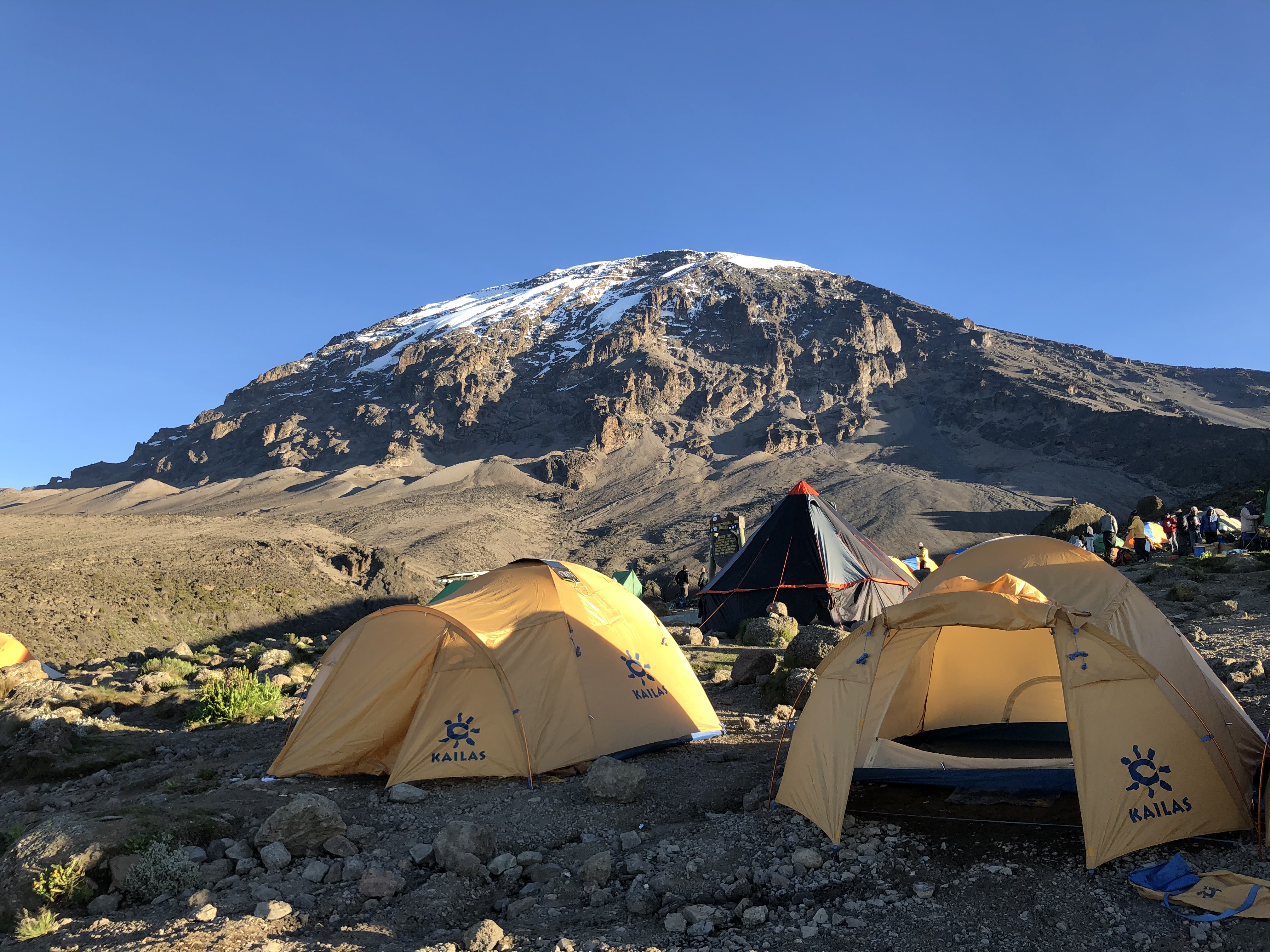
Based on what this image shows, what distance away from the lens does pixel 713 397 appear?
105 meters

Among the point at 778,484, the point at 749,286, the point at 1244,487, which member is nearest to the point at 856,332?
the point at 749,286

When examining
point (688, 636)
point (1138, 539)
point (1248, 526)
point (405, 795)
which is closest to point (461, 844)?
point (405, 795)

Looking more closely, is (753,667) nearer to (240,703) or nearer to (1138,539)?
(240,703)

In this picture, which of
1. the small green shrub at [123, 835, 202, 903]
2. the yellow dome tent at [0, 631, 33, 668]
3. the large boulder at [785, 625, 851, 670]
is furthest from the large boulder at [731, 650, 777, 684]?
the yellow dome tent at [0, 631, 33, 668]

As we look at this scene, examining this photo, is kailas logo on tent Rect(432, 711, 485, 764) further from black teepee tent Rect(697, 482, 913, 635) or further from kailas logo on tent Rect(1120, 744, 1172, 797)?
black teepee tent Rect(697, 482, 913, 635)

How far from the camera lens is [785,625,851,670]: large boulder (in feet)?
33.2

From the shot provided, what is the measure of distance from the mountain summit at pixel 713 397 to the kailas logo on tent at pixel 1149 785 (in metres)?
74.8

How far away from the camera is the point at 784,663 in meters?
10.6

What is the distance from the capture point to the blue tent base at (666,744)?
7.63 meters

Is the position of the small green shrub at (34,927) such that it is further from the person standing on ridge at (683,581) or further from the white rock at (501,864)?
the person standing on ridge at (683,581)

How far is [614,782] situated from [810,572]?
437 inches

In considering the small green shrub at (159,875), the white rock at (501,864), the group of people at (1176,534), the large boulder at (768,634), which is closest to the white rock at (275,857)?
the small green shrub at (159,875)

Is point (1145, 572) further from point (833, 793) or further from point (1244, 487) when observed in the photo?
point (1244, 487)

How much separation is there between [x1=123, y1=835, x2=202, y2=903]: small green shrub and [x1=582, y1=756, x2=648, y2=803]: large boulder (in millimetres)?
2917
